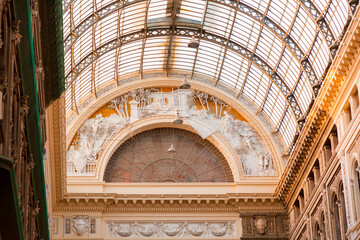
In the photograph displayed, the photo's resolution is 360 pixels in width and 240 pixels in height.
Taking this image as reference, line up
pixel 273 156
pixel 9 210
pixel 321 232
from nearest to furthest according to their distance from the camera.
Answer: pixel 9 210, pixel 321 232, pixel 273 156

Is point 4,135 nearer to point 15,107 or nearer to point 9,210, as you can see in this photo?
point 9,210

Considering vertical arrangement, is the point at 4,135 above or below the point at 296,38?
below

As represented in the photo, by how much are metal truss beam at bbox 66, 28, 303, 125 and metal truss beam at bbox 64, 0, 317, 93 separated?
372 centimetres

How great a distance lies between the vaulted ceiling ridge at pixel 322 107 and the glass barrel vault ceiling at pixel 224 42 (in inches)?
80.0

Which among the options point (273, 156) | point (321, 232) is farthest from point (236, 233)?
point (321, 232)

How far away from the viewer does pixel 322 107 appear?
3484cm

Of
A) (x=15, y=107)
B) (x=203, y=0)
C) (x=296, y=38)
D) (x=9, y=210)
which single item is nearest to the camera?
(x=9, y=210)

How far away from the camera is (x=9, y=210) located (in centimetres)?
1728

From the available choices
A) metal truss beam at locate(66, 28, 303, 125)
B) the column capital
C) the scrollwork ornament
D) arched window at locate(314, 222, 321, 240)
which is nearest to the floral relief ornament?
metal truss beam at locate(66, 28, 303, 125)

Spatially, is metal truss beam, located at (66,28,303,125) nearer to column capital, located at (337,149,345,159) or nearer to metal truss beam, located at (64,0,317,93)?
metal truss beam, located at (64,0,317,93)

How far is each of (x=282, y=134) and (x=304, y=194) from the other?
7.27m

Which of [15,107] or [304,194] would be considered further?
[304,194]

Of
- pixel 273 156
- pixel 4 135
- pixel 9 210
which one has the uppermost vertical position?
pixel 273 156

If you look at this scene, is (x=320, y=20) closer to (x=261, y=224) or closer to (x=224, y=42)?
(x=224, y=42)
